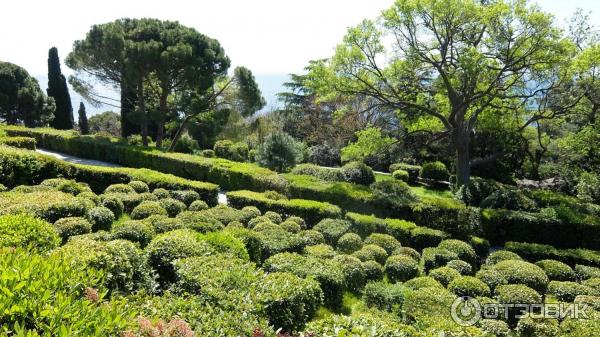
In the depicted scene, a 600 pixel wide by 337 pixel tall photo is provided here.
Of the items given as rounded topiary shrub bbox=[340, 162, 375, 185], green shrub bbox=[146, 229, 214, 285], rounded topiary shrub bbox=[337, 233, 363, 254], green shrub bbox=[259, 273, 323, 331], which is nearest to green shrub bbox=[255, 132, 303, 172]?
rounded topiary shrub bbox=[340, 162, 375, 185]

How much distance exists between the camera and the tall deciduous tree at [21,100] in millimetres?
35875

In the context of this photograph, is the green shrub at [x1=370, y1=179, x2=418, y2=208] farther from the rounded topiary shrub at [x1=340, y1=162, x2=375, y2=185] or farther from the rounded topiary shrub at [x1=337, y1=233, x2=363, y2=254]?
the rounded topiary shrub at [x1=337, y1=233, x2=363, y2=254]

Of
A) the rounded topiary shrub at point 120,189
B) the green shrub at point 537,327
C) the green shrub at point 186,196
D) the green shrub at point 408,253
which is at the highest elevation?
the rounded topiary shrub at point 120,189

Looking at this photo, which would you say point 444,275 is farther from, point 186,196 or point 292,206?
point 186,196

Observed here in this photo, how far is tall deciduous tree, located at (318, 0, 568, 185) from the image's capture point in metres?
16.9

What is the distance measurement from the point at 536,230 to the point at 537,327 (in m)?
7.72

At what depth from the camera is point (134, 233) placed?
9727 mm

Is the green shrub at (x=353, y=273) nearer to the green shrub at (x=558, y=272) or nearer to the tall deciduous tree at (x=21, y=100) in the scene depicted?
the green shrub at (x=558, y=272)

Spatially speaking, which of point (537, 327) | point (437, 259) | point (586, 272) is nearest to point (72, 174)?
point (437, 259)

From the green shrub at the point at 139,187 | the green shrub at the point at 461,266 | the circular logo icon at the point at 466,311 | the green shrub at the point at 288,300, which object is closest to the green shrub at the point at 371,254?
the green shrub at the point at 461,266

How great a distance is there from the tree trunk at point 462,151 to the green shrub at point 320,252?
1210 centimetres

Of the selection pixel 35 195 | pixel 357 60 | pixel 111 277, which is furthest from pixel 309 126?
pixel 111 277

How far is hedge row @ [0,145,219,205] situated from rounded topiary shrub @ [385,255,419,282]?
771cm

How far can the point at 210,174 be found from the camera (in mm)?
18969
